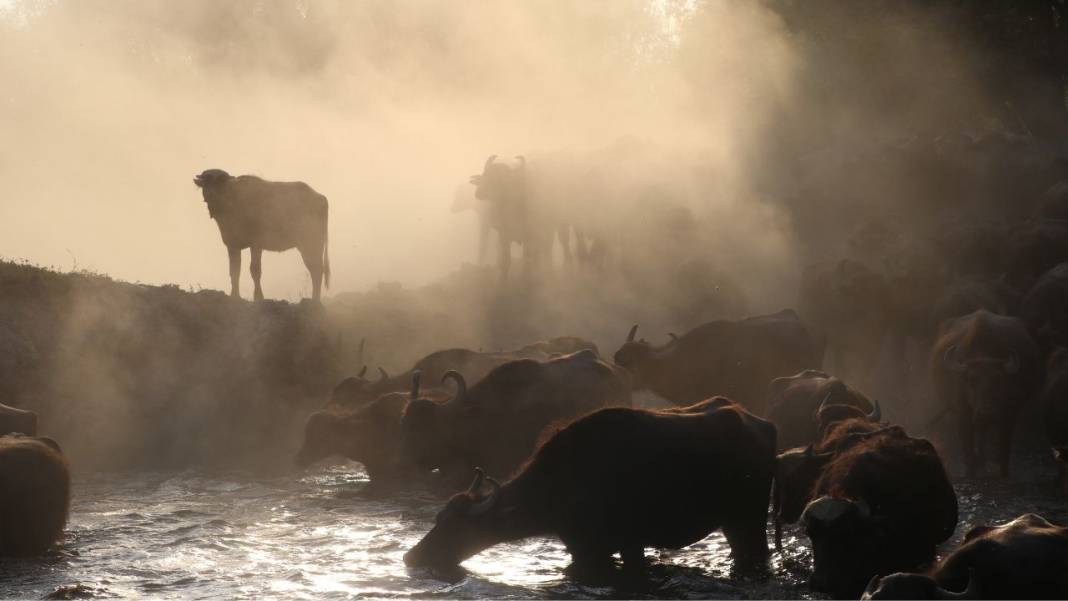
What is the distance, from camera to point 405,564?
12.5 meters

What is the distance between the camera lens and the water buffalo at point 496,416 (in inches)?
645

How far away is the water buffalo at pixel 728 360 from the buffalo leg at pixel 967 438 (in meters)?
3.15

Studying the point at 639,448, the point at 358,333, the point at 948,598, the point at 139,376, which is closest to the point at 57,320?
the point at 139,376

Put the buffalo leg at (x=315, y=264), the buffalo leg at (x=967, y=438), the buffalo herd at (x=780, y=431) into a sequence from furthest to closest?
the buffalo leg at (x=315, y=264), the buffalo leg at (x=967, y=438), the buffalo herd at (x=780, y=431)

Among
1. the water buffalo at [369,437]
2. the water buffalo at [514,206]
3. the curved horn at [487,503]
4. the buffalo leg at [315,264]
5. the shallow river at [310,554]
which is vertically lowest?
the shallow river at [310,554]

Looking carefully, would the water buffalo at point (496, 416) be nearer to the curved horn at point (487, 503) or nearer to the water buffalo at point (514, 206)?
the curved horn at point (487, 503)

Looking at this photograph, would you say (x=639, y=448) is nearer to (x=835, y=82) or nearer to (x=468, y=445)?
(x=468, y=445)

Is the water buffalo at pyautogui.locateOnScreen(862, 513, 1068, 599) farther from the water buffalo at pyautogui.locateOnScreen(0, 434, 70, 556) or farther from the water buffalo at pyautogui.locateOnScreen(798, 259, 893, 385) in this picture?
the water buffalo at pyautogui.locateOnScreen(798, 259, 893, 385)

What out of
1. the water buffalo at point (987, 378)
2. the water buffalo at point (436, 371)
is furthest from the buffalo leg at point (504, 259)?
the water buffalo at point (987, 378)

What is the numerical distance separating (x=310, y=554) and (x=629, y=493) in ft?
12.8

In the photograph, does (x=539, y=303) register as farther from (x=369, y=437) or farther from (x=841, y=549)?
(x=841, y=549)

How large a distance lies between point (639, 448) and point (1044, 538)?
3766 millimetres

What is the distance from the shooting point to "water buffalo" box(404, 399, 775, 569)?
1152cm

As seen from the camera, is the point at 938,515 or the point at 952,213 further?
the point at 952,213
